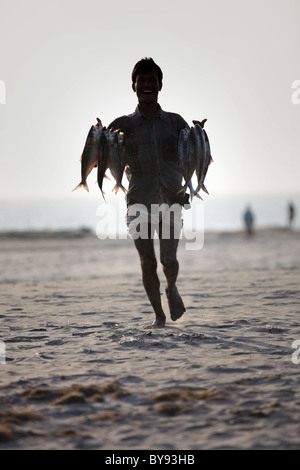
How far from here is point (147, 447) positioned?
2.65 metres

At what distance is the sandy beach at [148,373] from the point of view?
9.19 ft

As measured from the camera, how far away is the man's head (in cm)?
523

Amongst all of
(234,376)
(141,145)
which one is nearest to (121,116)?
(141,145)

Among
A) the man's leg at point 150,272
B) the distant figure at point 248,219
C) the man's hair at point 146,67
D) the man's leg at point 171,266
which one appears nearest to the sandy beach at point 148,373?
the man's leg at point 150,272

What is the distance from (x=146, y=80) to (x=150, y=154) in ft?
2.35

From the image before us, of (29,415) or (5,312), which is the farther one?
(5,312)

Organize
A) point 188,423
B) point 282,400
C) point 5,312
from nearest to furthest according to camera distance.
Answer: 1. point 188,423
2. point 282,400
3. point 5,312

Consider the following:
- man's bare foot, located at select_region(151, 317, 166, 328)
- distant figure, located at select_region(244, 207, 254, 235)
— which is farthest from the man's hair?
distant figure, located at select_region(244, 207, 254, 235)

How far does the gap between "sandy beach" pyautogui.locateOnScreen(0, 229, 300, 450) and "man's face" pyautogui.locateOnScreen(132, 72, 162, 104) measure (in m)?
2.28

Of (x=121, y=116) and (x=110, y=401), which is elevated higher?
(x=121, y=116)

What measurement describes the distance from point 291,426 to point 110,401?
109cm

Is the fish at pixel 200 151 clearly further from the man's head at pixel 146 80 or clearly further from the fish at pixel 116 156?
the fish at pixel 116 156

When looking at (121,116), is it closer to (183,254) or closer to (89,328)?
(89,328)

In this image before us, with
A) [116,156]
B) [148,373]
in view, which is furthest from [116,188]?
[148,373]
